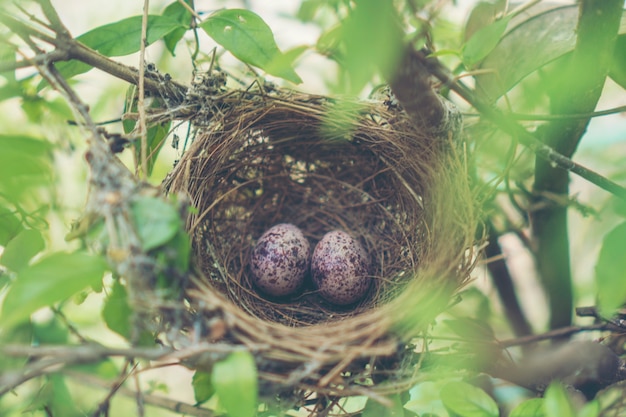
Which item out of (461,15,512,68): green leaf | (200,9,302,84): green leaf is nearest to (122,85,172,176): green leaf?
(200,9,302,84): green leaf

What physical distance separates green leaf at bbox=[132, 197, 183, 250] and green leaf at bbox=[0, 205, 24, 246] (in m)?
0.32

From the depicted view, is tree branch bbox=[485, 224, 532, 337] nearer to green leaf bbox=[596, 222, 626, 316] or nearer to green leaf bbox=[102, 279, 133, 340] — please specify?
green leaf bbox=[596, 222, 626, 316]

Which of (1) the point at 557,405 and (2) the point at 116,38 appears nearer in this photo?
(1) the point at 557,405

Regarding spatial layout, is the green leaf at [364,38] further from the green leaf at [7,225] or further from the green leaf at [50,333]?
the green leaf at [50,333]

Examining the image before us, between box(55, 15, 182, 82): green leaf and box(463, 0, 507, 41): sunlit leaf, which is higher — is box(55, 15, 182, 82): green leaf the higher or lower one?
the lower one

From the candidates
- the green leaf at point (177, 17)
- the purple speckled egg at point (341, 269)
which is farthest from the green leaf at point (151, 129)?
the purple speckled egg at point (341, 269)

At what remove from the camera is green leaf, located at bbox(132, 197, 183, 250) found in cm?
60

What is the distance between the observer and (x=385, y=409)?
0.80 metres

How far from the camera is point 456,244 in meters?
0.93

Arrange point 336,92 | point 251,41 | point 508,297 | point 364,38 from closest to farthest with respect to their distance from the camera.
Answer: point 364,38
point 251,41
point 336,92
point 508,297

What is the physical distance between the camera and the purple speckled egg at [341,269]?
1.19 m

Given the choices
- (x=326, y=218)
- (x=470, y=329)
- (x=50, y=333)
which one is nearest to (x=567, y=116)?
(x=470, y=329)

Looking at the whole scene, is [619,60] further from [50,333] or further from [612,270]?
[50,333]

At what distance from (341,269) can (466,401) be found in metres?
0.46
